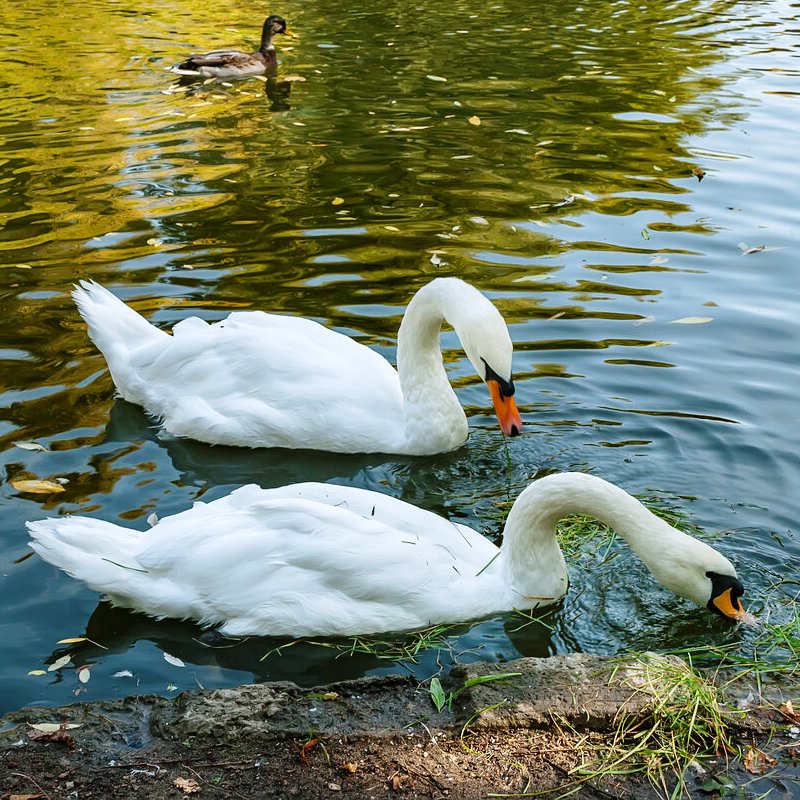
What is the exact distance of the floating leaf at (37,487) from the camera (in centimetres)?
662

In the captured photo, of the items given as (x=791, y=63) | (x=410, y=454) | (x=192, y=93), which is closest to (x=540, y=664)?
(x=410, y=454)

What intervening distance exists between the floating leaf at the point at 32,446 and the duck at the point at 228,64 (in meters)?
9.81

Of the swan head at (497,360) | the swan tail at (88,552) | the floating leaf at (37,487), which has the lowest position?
the floating leaf at (37,487)

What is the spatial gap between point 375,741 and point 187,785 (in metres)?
0.69

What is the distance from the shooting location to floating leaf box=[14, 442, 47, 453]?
7.04 meters

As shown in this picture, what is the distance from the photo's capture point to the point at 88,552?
5.38 metres

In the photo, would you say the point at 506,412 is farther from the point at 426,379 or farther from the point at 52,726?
the point at 52,726

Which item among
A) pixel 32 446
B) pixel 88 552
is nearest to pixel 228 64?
pixel 32 446

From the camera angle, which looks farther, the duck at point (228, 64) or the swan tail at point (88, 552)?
the duck at point (228, 64)

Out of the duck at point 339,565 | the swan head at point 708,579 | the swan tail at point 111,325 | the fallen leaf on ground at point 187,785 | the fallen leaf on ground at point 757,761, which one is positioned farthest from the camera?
the swan tail at point 111,325

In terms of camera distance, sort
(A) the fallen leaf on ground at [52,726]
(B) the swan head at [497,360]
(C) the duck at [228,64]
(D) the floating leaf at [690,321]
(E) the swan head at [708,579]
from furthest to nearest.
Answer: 1. (C) the duck at [228,64]
2. (D) the floating leaf at [690,321]
3. (B) the swan head at [497,360]
4. (E) the swan head at [708,579]
5. (A) the fallen leaf on ground at [52,726]

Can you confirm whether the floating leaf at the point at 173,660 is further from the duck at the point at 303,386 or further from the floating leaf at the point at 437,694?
the duck at the point at 303,386

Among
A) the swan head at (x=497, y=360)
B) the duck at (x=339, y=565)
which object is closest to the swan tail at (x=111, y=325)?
the swan head at (x=497, y=360)

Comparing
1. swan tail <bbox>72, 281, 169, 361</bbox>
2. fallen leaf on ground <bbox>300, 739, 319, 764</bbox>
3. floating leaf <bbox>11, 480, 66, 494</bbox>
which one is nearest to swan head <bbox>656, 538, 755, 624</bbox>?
fallen leaf on ground <bbox>300, 739, 319, 764</bbox>
